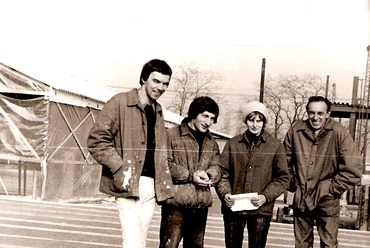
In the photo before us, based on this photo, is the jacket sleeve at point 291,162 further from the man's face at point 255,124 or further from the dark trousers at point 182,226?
the dark trousers at point 182,226

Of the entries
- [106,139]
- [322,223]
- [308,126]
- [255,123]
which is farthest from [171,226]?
[308,126]

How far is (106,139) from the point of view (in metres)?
3.43

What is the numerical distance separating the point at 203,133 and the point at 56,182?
816cm

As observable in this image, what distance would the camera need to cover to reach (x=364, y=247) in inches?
257

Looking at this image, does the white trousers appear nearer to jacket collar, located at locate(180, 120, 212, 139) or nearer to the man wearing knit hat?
jacket collar, located at locate(180, 120, 212, 139)

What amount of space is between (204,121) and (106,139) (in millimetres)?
749

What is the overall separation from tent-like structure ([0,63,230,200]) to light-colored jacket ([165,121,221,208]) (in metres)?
7.46

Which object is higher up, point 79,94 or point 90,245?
point 79,94

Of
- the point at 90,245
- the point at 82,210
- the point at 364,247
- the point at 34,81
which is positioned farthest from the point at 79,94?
the point at 364,247

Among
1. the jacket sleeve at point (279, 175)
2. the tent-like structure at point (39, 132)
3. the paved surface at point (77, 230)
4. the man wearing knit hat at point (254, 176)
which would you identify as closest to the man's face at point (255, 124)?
the man wearing knit hat at point (254, 176)

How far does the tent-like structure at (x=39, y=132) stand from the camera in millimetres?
10977

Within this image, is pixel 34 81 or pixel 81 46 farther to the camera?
pixel 34 81

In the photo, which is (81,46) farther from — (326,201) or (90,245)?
(326,201)

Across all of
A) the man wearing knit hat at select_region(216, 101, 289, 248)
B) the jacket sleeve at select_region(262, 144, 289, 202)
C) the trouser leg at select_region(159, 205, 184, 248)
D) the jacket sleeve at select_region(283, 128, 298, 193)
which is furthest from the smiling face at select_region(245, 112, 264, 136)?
the trouser leg at select_region(159, 205, 184, 248)
